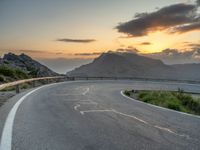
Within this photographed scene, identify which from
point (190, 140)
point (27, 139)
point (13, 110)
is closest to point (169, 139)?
point (190, 140)

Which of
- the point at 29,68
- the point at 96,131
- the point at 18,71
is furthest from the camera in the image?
the point at 29,68

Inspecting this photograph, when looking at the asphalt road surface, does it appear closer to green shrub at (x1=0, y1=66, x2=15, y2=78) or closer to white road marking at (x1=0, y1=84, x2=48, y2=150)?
white road marking at (x1=0, y1=84, x2=48, y2=150)

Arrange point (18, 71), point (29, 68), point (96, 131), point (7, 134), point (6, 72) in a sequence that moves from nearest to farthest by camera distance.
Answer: point (7, 134) < point (96, 131) < point (6, 72) < point (18, 71) < point (29, 68)

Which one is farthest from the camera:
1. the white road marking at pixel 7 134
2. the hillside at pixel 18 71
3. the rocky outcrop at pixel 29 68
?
the rocky outcrop at pixel 29 68

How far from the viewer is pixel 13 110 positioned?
11.6 metres

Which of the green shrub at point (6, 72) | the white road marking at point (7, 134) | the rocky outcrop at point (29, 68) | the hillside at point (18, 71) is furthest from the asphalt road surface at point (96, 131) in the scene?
the rocky outcrop at point (29, 68)

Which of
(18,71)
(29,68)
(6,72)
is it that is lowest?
(6,72)

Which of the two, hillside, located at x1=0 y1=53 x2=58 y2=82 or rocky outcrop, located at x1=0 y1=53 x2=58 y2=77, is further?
rocky outcrop, located at x1=0 y1=53 x2=58 y2=77

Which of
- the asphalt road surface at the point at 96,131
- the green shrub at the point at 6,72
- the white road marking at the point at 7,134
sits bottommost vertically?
the asphalt road surface at the point at 96,131

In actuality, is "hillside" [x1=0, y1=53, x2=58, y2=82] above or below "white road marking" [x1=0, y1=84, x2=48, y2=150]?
above

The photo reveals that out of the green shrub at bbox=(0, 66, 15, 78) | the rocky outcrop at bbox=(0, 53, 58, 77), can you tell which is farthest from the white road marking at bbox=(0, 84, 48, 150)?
the rocky outcrop at bbox=(0, 53, 58, 77)

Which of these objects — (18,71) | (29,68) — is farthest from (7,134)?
(29,68)

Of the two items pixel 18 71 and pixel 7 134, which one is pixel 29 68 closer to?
pixel 18 71

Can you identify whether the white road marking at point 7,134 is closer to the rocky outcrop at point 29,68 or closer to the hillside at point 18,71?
the hillside at point 18,71
